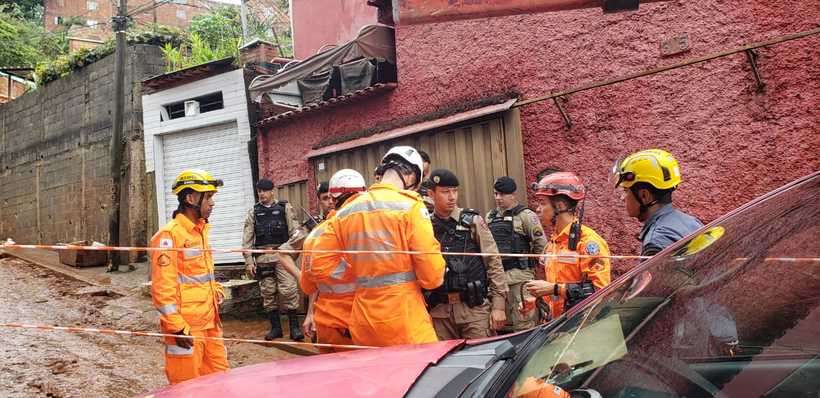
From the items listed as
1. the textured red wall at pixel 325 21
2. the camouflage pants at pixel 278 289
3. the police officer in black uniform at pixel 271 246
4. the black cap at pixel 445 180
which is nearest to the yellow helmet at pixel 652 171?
the black cap at pixel 445 180

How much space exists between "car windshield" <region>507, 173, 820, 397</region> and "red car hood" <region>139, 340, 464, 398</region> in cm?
39

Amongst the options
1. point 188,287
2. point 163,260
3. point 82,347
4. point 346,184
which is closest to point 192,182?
point 163,260

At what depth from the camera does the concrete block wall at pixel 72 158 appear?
1254 centimetres

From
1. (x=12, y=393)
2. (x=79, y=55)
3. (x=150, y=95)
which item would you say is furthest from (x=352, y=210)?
(x=79, y=55)

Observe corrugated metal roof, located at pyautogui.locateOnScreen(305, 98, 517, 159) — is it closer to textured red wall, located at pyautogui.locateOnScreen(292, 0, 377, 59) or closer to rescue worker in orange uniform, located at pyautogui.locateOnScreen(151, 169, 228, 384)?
rescue worker in orange uniform, located at pyautogui.locateOnScreen(151, 169, 228, 384)

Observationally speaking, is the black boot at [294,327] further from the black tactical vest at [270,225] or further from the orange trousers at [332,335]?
the orange trousers at [332,335]

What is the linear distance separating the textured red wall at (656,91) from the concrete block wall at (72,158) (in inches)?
347

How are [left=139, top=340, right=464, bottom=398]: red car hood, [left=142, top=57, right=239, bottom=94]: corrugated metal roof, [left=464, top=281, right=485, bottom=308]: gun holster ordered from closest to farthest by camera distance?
[left=139, top=340, right=464, bottom=398]: red car hood
[left=464, top=281, right=485, bottom=308]: gun holster
[left=142, top=57, right=239, bottom=94]: corrugated metal roof

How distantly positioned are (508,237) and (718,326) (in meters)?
3.35

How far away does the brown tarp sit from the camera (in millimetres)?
7336

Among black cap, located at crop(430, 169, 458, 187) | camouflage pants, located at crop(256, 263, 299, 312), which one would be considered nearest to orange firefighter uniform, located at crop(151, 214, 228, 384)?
black cap, located at crop(430, 169, 458, 187)

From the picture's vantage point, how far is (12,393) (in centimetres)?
466

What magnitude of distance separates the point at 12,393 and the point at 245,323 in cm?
343

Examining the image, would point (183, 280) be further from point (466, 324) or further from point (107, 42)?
point (107, 42)
